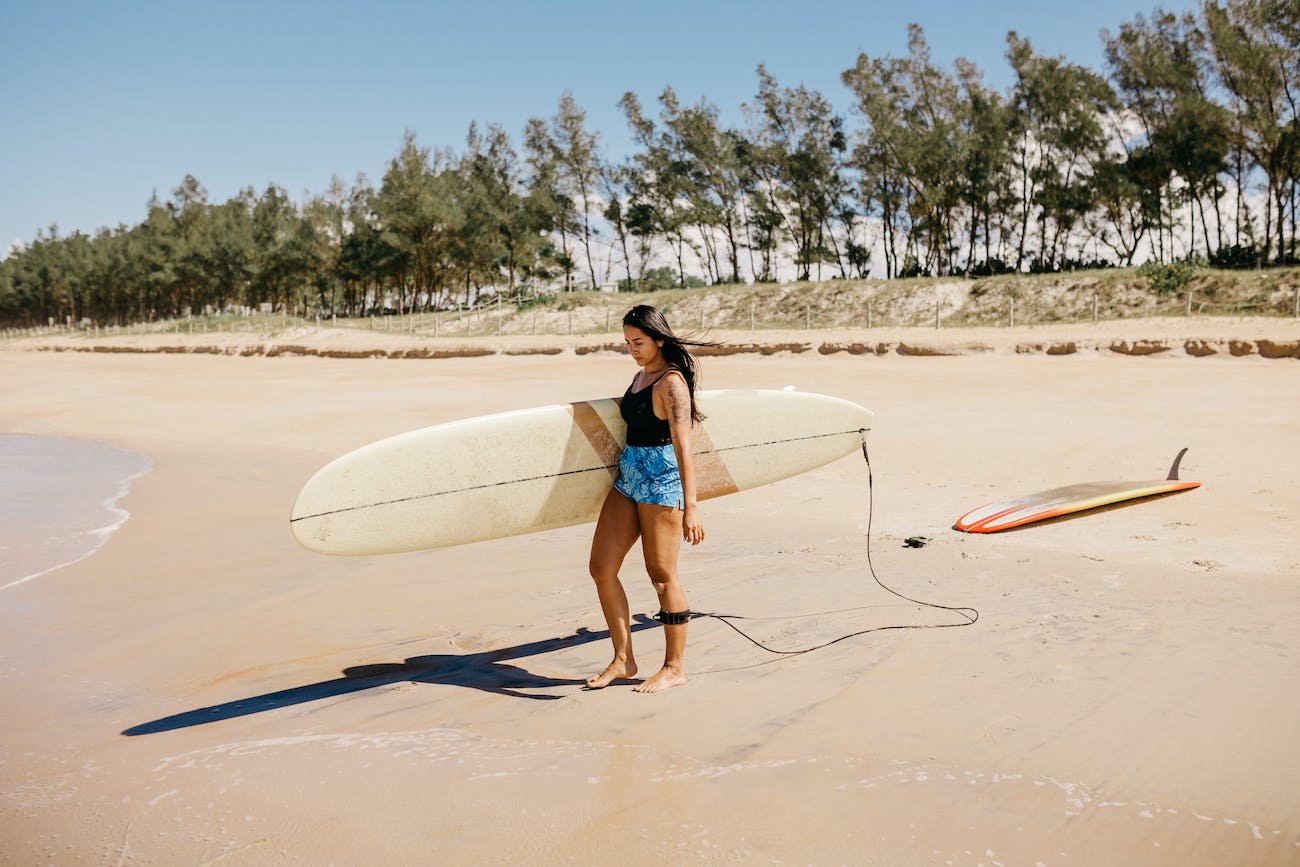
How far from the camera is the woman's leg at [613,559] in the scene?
11.1ft

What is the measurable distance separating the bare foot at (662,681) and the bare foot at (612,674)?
75 millimetres

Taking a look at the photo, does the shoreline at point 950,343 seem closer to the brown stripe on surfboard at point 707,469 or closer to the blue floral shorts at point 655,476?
the brown stripe on surfboard at point 707,469

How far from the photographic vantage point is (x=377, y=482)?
3816 mm

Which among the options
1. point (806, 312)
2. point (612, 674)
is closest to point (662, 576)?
point (612, 674)

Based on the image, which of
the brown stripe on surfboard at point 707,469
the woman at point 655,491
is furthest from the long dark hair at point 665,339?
the brown stripe on surfboard at point 707,469

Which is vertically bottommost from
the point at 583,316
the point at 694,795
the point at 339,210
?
the point at 694,795

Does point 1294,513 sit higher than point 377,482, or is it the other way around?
point 377,482

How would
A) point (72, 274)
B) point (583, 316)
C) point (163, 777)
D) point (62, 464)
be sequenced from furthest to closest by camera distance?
point (72, 274), point (583, 316), point (62, 464), point (163, 777)

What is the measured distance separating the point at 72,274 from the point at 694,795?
87.4 m

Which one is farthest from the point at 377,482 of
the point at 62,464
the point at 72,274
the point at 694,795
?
the point at 72,274

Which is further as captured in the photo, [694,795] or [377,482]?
[377,482]

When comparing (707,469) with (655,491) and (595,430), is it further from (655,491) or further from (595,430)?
(655,491)

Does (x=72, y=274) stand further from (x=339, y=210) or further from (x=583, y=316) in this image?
(x=583, y=316)

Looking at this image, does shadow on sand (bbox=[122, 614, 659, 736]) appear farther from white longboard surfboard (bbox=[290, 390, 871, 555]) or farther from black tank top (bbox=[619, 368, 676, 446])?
black tank top (bbox=[619, 368, 676, 446])
